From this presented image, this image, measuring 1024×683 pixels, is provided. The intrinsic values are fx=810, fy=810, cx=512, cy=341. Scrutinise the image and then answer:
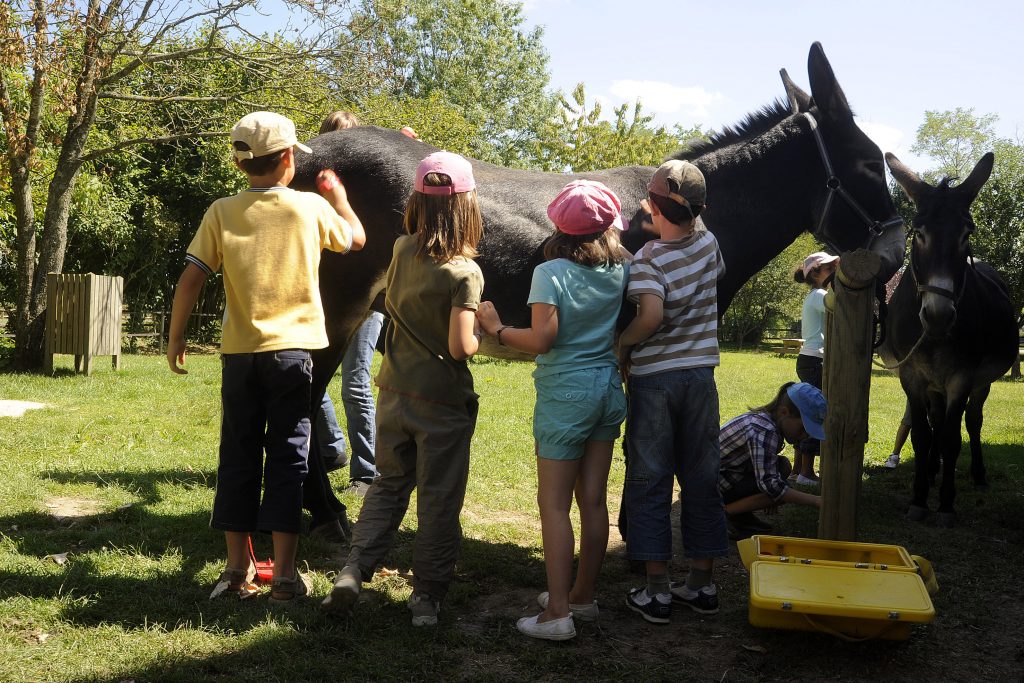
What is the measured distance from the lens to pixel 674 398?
3.56 meters

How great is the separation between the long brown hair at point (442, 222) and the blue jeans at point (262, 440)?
743 millimetres

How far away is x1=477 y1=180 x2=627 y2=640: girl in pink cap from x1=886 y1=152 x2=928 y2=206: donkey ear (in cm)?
283

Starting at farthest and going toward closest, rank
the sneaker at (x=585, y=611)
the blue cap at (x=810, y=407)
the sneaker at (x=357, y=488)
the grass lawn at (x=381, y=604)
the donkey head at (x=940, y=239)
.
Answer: the sneaker at (x=357, y=488), the donkey head at (x=940, y=239), the blue cap at (x=810, y=407), the sneaker at (x=585, y=611), the grass lawn at (x=381, y=604)

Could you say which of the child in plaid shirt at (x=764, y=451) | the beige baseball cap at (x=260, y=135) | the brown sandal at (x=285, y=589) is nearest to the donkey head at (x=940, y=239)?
the child in plaid shirt at (x=764, y=451)

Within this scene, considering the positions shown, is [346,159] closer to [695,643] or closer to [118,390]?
[695,643]

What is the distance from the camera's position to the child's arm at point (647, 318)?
3.42m

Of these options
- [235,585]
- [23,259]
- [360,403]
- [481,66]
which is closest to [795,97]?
[360,403]

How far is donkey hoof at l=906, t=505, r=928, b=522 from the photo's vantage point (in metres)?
5.54

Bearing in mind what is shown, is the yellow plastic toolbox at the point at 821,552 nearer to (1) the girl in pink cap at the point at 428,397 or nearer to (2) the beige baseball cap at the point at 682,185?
(1) the girl in pink cap at the point at 428,397

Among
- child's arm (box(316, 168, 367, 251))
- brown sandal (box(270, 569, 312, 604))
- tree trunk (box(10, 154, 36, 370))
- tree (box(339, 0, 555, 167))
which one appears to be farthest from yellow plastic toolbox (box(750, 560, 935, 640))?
tree (box(339, 0, 555, 167))

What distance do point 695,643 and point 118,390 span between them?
27.6 feet

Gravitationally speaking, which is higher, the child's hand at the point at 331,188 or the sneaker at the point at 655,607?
the child's hand at the point at 331,188

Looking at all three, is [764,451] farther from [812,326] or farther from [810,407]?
[812,326]

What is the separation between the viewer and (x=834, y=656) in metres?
3.24
